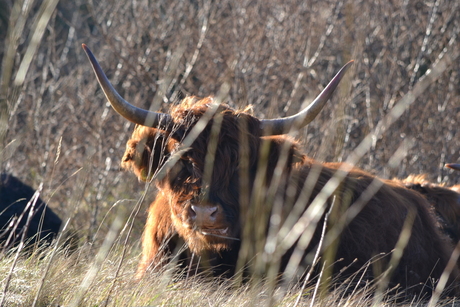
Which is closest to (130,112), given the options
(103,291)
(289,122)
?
(289,122)

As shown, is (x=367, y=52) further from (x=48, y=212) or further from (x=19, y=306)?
(x=19, y=306)

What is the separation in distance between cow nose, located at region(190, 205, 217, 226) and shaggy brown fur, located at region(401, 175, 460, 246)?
2.51 meters

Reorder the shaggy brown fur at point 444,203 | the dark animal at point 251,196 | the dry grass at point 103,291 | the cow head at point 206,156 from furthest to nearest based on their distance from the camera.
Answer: the shaggy brown fur at point 444,203 < the dark animal at point 251,196 < the cow head at point 206,156 < the dry grass at point 103,291

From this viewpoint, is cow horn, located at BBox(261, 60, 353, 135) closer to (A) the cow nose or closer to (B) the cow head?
(B) the cow head

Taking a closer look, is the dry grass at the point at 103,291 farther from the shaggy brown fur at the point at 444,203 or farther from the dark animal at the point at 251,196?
the shaggy brown fur at the point at 444,203

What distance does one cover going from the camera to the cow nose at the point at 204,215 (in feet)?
11.9

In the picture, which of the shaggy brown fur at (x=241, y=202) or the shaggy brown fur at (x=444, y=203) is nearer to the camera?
the shaggy brown fur at (x=241, y=202)

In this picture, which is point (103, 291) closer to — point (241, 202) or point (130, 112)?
point (241, 202)

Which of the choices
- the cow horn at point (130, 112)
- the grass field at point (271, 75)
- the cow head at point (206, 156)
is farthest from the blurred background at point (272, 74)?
the cow horn at point (130, 112)

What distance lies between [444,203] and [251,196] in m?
2.27

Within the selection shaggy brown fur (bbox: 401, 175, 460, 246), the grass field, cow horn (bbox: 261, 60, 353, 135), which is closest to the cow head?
cow horn (bbox: 261, 60, 353, 135)

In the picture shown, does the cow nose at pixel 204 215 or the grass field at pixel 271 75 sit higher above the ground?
the grass field at pixel 271 75

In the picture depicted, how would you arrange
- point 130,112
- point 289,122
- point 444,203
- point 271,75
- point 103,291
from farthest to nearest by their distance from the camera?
point 271,75, point 444,203, point 289,122, point 130,112, point 103,291

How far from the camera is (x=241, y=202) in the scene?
13.1 ft
